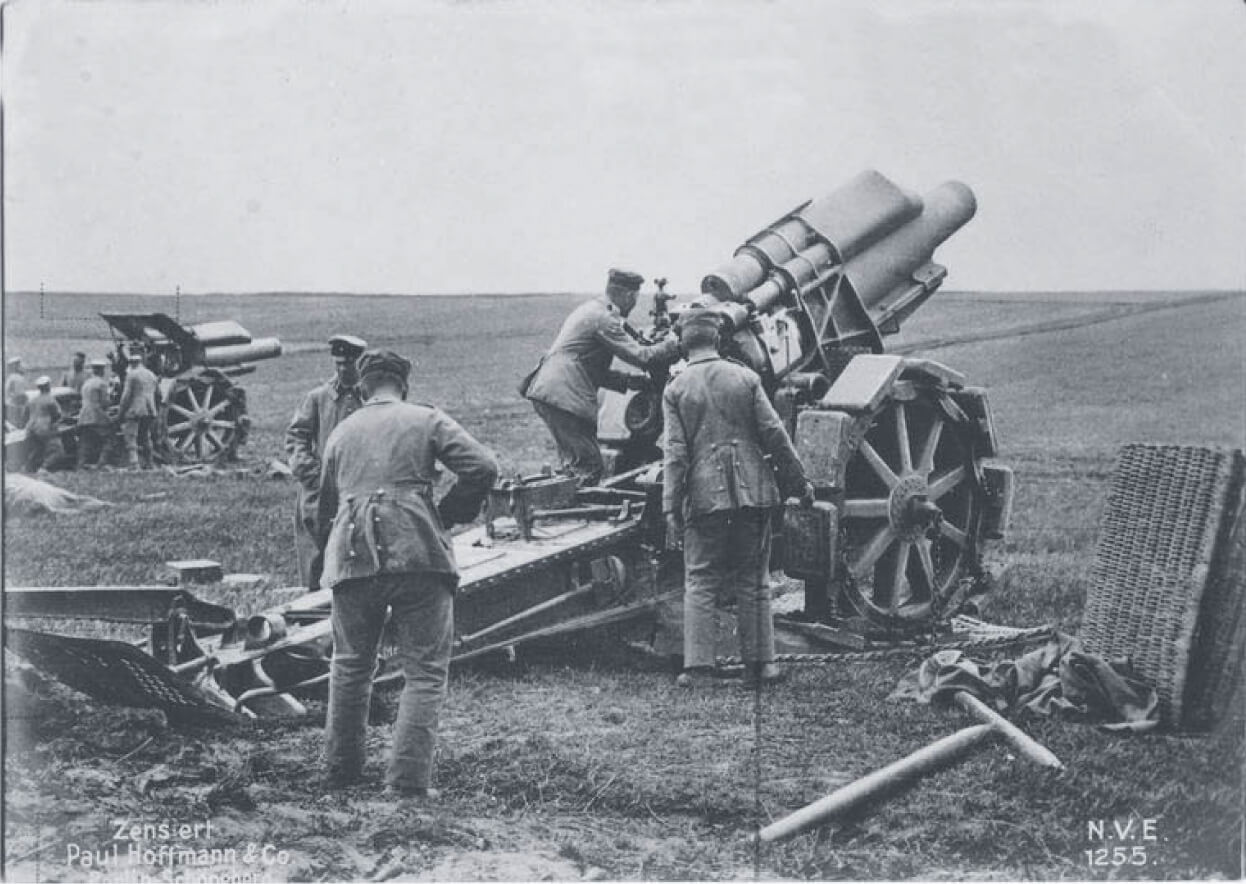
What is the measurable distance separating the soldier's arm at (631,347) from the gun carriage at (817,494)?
0.19 metres

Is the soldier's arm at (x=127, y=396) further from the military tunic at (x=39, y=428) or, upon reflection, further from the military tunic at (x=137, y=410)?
the military tunic at (x=39, y=428)

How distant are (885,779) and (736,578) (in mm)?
1581

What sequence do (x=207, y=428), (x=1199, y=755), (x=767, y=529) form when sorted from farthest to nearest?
(x=207, y=428) → (x=767, y=529) → (x=1199, y=755)

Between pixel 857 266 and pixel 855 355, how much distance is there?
0.55 m

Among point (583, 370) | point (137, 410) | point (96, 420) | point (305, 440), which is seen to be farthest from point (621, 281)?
point (96, 420)

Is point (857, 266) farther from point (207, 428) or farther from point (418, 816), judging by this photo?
point (207, 428)

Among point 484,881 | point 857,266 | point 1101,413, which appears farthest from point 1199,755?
point 1101,413

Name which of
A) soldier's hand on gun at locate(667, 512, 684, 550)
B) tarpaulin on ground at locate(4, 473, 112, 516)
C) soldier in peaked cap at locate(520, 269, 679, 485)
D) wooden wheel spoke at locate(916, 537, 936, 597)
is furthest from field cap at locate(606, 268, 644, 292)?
tarpaulin on ground at locate(4, 473, 112, 516)

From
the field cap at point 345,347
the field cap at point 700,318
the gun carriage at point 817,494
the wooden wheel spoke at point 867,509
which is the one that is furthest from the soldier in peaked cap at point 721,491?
the field cap at point 345,347

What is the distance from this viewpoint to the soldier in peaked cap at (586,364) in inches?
260

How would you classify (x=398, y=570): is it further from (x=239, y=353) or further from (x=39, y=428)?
(x=239, y=353)

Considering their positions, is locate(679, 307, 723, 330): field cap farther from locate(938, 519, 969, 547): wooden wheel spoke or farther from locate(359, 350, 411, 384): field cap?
locate(938, 519, 969, 547): wooden wheel spoke

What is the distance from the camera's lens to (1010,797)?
425 centimetres

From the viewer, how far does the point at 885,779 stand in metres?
4.25
